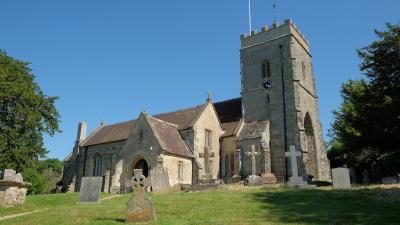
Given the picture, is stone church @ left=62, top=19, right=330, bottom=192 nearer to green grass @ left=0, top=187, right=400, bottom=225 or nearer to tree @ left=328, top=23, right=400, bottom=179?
tree @ left=328, top=23, right=400, bottom=179

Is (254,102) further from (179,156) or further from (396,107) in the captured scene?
(396,107)

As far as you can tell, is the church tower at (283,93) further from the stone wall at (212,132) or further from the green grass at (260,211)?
the green grass at (260,211)

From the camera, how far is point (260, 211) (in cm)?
1323

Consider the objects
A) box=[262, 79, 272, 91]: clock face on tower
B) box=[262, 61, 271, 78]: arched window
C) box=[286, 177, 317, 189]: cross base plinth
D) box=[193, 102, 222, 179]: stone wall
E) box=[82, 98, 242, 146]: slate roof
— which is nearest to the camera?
box=[286, 177, 317, 189]: cross base plinth

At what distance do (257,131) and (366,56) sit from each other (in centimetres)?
1205

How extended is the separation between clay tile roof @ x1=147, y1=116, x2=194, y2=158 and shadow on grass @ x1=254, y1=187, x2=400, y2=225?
38.0ft

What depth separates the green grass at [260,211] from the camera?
11656 mm

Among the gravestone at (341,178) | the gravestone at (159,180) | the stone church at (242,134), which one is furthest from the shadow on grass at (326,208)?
the stone church at (242,134)

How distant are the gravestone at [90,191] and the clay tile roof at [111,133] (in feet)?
48.3

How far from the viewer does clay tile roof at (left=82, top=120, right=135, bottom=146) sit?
36.6m

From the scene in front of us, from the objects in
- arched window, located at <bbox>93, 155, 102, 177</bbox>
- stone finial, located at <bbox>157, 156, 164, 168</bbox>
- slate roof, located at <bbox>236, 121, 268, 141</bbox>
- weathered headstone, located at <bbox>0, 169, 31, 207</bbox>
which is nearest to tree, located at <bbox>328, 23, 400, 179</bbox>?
slate roof, located at <bbox>236, 121, 268, 141</bbox>

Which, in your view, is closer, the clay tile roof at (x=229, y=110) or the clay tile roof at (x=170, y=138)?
the clay tile roof at (x=170, y=138)

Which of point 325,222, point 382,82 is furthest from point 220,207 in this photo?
point 382,82

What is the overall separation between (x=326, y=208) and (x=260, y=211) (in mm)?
2529
